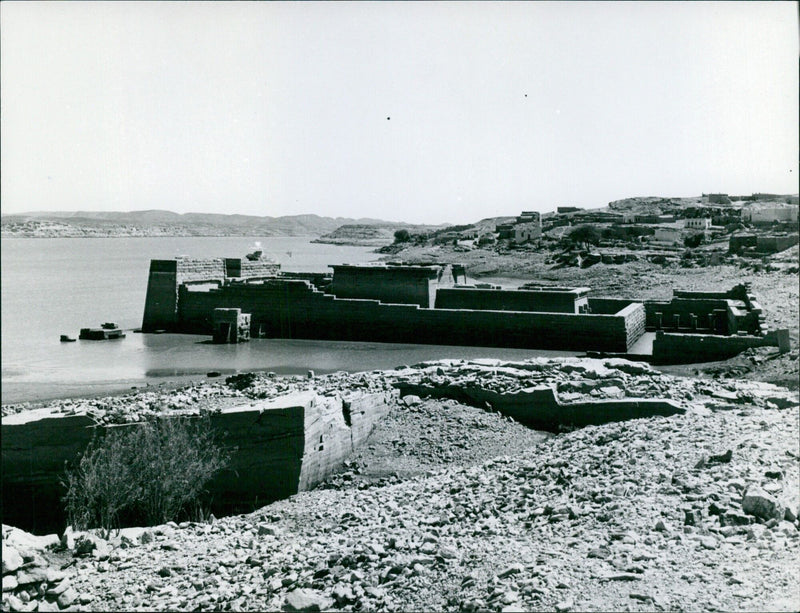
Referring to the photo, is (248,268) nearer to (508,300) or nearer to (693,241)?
(508,300)

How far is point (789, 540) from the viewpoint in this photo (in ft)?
17.7

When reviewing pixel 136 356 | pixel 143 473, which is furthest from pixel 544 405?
pixel 136 356

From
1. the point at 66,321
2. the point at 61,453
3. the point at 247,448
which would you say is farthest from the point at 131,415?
the point at 66,321

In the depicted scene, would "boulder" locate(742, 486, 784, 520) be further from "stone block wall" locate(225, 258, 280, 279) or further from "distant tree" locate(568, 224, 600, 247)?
"distant tree" locate(568, 224, 600, 247)

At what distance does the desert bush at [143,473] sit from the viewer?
7902 mm

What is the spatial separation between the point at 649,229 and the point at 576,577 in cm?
5969

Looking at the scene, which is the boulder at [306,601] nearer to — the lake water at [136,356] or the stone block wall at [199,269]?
the lake water at [136,356]

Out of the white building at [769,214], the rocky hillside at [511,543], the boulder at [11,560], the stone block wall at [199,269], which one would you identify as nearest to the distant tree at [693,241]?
the white building at [769,214]

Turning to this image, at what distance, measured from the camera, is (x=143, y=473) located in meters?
8.23

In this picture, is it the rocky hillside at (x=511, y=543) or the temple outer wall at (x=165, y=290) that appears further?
the temple outer wall at (x=165, y=290)

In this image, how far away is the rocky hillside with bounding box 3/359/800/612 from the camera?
5035 mm

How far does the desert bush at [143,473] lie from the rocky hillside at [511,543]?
1.70ft

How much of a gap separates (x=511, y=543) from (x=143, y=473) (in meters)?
4.16

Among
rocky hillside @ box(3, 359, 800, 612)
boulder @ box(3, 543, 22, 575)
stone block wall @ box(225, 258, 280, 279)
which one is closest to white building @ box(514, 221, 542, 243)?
stone block wall @ box(225, 258, 280, 279)
